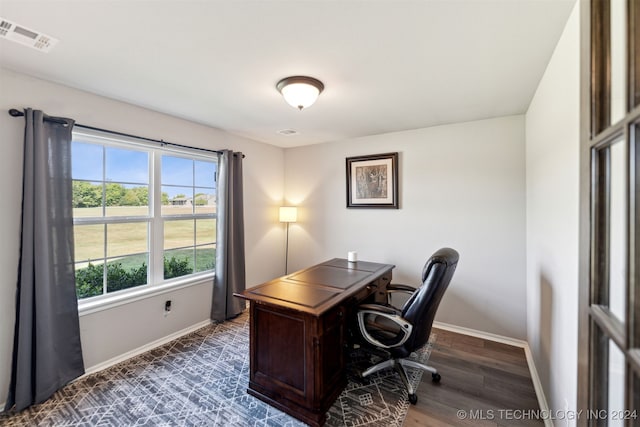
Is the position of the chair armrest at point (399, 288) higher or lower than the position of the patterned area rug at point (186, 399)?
higher

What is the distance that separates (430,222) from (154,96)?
3152 millimetres

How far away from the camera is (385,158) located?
346 centimetres

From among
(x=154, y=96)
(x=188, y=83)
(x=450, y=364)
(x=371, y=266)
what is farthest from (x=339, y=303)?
(x=154, y=96)

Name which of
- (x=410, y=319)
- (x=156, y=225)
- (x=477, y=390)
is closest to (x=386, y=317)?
(x=410, y=319)

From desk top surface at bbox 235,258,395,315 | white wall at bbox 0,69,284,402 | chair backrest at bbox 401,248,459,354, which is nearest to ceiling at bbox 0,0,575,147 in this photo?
white wall at bbox 0,69,284,402

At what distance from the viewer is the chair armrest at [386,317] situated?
1.94 metres

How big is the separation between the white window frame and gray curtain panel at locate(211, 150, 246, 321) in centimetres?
18

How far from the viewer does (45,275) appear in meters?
1.94

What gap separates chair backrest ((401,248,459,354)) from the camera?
6.14ft

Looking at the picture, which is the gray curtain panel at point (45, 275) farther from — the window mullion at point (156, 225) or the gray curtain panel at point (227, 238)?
the gray curtain panel at point (227, 238)

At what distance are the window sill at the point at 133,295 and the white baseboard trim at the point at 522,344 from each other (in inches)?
116

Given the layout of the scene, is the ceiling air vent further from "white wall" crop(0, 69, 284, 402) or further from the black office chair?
the black office chair

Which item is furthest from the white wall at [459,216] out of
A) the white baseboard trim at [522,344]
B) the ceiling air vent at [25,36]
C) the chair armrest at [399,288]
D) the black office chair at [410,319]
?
the ceiling air vent at [25,36]

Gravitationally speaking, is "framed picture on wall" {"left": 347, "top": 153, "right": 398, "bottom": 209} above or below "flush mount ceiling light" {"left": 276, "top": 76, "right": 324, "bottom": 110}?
below
